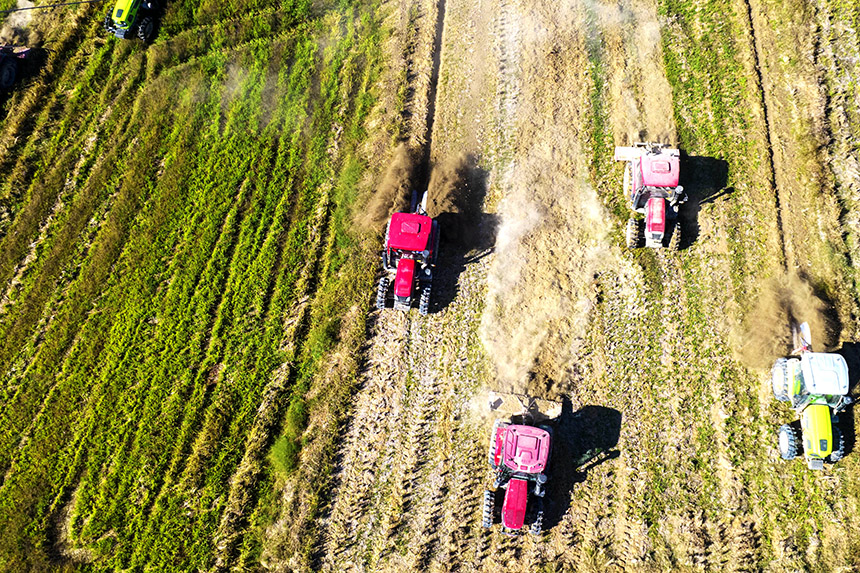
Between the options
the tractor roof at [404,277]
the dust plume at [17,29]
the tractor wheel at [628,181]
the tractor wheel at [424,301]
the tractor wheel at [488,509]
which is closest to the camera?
the tractor wheel at [488,509]

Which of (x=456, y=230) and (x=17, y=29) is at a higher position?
(x=17, y=29)

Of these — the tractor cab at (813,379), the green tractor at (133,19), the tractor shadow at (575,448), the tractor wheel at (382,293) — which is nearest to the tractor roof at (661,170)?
the tractor cab at (813,379)

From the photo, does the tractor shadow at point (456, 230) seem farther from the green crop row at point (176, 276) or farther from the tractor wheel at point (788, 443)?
the tractor wheel at point (788, 443)

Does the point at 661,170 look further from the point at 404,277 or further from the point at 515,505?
the point at 515,505

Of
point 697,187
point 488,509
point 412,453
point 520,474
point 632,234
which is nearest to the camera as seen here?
point 520,474

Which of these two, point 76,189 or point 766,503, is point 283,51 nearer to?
point 76,189

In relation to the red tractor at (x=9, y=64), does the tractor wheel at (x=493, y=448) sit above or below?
below

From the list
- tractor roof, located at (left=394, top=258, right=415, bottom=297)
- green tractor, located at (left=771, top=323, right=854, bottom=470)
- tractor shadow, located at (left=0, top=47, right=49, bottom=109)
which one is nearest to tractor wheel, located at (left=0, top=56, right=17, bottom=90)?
tractor shadow, located at (left=0, top=47, right=49, bottom=109)

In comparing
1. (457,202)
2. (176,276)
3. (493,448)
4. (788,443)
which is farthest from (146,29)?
(788,443)
